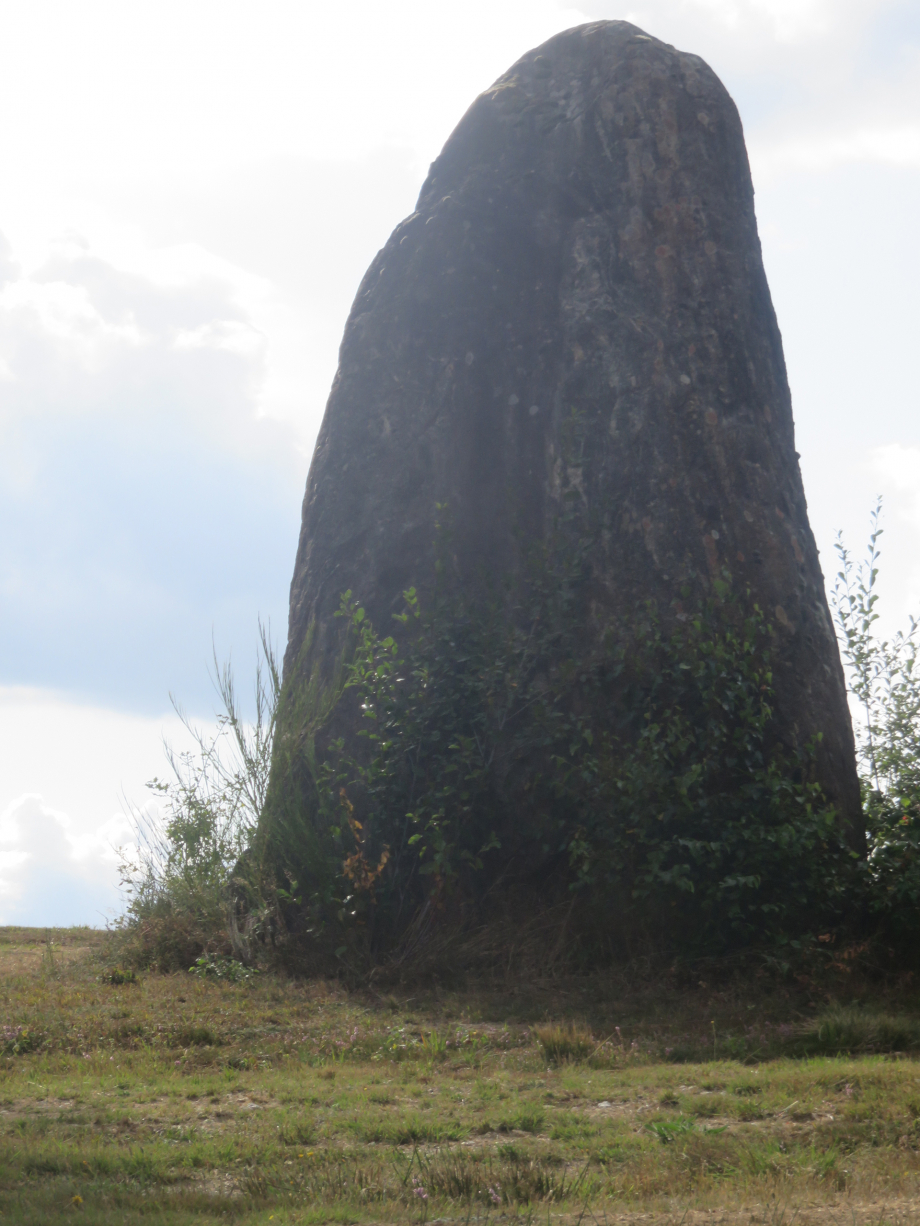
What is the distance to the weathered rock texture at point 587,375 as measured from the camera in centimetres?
991

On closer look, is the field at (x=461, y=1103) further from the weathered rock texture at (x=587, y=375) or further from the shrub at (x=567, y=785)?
the weathered rock texture at (x=587, y=375)

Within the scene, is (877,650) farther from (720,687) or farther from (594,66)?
(594,66)

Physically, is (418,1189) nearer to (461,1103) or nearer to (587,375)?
(461,1103)

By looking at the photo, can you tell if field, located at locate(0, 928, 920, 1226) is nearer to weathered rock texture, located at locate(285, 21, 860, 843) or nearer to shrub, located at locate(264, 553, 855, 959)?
shrub, located at locate(264, 553, 855, 959)

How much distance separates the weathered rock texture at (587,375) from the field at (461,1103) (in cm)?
326

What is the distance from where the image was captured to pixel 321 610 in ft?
35.9

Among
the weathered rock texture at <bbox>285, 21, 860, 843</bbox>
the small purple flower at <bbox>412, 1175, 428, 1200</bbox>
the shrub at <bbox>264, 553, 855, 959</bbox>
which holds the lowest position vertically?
the small purple flower at <bbox>412, 1175, 428, 1200</bbox>

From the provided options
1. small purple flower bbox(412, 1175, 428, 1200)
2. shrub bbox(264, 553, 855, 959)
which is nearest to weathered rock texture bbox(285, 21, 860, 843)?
shrub bbox(264, 553, 855, 959)

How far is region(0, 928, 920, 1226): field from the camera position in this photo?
4.06 metres

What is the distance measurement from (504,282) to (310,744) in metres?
5.29

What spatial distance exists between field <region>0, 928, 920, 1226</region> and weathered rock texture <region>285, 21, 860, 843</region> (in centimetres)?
326

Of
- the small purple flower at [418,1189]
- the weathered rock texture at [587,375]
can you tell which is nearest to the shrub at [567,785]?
the weathered rock texture at [587,375]

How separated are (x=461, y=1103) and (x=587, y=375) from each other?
276 inches

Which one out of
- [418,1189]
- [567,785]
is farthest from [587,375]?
[418,1189]
